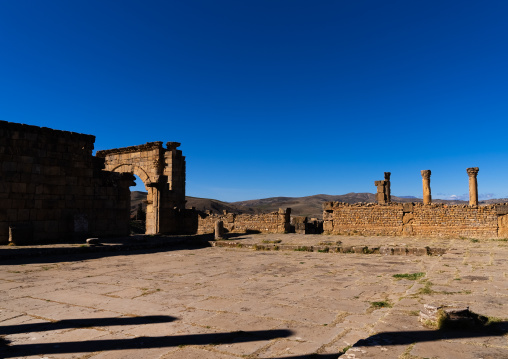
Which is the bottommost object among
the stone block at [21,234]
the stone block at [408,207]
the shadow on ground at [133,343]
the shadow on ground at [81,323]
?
the shadow on ground at [133,343]

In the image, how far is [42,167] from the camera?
463 inches

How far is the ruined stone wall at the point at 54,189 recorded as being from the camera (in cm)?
1099

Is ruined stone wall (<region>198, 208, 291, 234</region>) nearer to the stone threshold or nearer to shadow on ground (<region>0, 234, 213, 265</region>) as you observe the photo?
shadow on ground (<region>0, 234, 213, 265</region>)

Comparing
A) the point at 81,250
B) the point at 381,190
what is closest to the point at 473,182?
the point at 381,190

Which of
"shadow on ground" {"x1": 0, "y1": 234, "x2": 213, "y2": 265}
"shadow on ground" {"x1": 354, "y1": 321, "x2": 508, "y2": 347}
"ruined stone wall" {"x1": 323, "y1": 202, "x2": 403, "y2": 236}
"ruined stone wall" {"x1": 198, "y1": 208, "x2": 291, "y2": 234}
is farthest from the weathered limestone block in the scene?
"shadow on ground" {"x1": 354, "y1": 321, "x2": 508, "y2": 347}

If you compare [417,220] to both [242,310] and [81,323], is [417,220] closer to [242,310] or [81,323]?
[242,310]

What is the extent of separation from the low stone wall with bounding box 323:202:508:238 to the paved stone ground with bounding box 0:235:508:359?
9.10m

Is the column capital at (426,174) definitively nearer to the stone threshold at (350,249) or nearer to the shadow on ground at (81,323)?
the stone threshold at (350,249)

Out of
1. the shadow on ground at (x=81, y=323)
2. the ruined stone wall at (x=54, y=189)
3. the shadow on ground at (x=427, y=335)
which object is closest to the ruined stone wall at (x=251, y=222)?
the ruined stone wall at (x=54, y=189)

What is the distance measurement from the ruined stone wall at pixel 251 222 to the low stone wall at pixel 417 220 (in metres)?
2.34

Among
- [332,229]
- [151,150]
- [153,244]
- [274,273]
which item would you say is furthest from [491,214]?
[151,150]

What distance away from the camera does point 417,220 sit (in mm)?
16891

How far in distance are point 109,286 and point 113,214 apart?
28.9 feet

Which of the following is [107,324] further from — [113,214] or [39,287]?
[113,214]
